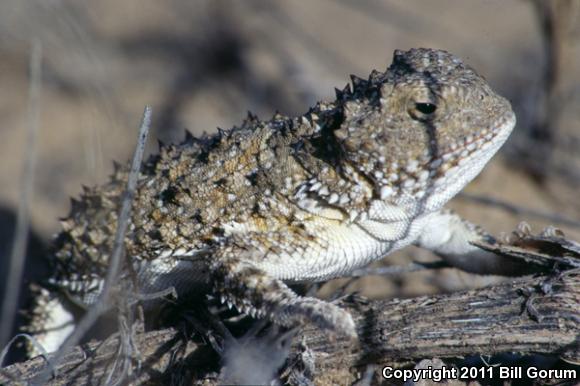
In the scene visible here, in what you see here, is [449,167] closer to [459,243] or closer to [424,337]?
[424,337]

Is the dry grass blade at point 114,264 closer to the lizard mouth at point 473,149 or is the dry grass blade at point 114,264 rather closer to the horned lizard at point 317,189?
the horned lizard at point 317,189

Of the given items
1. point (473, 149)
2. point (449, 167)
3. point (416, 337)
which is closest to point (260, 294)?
point (416, 337)

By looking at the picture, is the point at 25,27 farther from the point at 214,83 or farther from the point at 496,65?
the point at 496,65

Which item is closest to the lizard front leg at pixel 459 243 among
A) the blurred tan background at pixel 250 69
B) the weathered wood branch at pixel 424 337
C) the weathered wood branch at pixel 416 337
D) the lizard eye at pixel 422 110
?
the weathered wood branch at pixel 416 337

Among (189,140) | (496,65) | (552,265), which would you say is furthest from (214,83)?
(552,265)

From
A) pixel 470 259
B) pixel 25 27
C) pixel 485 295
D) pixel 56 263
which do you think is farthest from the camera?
pixel 25 27

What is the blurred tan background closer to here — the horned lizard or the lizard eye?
the horned lizard
